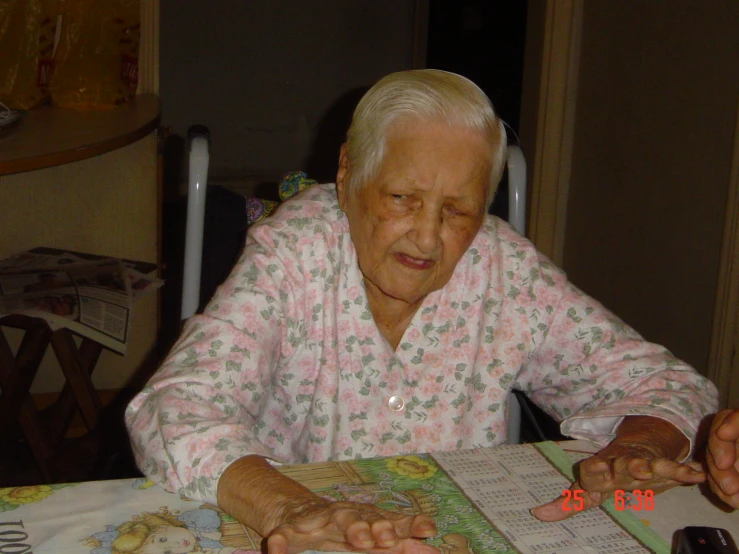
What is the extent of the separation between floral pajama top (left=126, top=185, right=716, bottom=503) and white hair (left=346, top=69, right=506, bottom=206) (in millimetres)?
143

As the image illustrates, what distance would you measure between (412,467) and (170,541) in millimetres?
290

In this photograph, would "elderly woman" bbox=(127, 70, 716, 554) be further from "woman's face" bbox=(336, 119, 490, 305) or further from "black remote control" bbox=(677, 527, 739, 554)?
"black remote control" bbox=(677, 527, 739, 554)

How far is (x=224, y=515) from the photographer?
0.88 metres

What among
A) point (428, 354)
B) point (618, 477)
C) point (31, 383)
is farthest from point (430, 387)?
point (31, 383)

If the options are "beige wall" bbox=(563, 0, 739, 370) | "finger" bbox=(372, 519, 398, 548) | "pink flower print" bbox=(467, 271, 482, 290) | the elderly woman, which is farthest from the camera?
A: "beige wall" bbox=(563, 0, 739, 370)

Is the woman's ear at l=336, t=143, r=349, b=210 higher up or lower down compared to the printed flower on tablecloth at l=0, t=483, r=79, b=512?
higher up

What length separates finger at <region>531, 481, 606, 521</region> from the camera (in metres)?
0.90

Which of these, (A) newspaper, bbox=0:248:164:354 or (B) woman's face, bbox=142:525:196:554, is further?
(A) newspaper, bbox=0:248:164:354

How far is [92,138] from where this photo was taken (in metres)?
1.96

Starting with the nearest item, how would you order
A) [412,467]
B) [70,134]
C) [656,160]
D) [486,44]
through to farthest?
[412,467] → [70,134] → [656,160] → [486,44]

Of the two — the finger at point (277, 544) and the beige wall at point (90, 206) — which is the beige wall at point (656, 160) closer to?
the beige wall at point (90, 206)

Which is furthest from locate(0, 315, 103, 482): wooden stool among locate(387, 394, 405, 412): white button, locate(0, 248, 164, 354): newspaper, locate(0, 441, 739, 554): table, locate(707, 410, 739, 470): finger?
locate(707, 410, 739, 470): finger

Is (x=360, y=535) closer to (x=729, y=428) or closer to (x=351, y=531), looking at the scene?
(x=351, y=531)

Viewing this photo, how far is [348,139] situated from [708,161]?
4.37 ft
